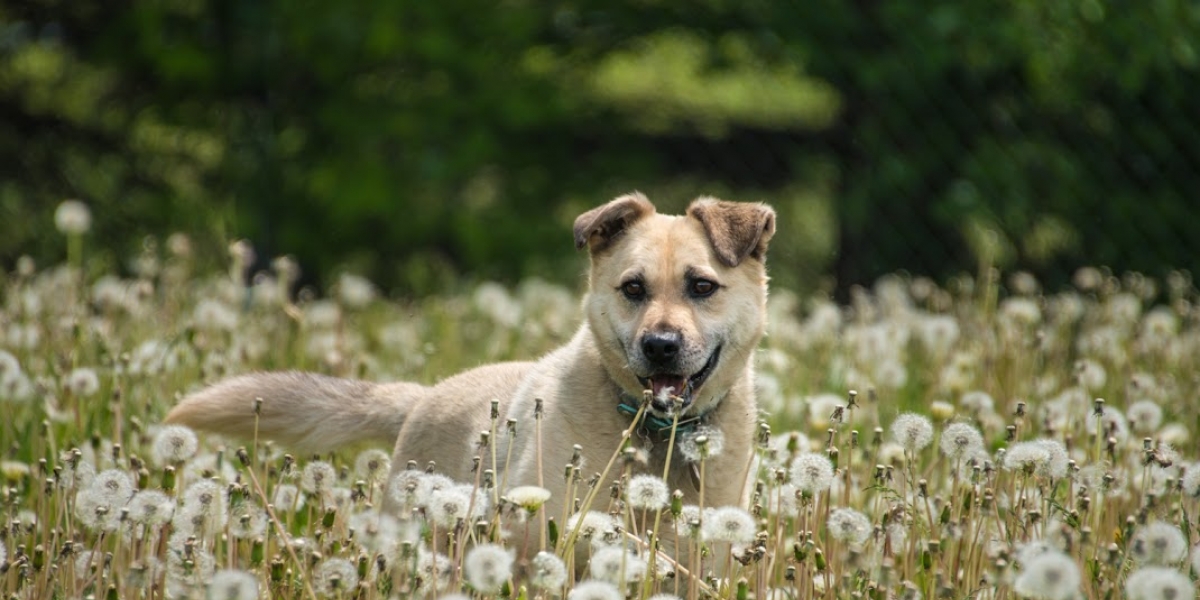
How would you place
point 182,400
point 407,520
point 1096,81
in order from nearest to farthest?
point 407,520 < point 182,400 < point 1096,81

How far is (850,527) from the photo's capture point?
10.6 ft

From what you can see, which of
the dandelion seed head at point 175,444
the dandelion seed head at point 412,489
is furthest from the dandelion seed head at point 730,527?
the dandelion seed head at point 175,444

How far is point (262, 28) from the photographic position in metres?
8.20

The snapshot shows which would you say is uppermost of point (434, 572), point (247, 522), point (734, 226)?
point (734, 226)

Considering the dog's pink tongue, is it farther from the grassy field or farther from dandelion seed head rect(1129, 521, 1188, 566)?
dandelion seed head rect(1129, 521, 1188, 566)

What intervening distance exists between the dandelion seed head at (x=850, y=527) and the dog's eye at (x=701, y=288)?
1357 millimetres

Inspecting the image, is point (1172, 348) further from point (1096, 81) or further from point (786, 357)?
point (1096, 81)

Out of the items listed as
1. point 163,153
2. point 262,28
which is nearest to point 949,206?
point 262,28

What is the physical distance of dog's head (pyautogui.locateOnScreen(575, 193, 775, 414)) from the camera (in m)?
4.21

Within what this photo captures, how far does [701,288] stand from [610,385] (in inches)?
18.3

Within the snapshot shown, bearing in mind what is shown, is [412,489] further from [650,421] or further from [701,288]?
[701,288]

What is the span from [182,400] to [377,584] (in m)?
1.75

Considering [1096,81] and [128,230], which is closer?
[1096,81]

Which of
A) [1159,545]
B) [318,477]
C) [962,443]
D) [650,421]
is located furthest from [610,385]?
[1159,545]
